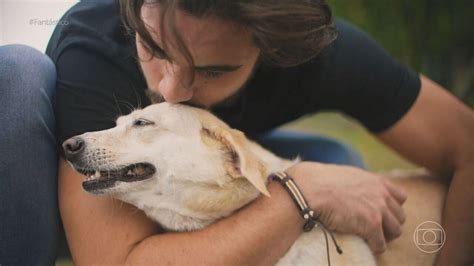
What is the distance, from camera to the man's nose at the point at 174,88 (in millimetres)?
991

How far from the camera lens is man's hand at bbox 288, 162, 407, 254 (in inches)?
42.9

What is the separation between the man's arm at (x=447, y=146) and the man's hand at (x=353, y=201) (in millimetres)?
117

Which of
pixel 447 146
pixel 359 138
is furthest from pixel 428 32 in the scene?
pixel 359 138

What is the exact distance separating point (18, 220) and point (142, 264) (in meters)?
0.24

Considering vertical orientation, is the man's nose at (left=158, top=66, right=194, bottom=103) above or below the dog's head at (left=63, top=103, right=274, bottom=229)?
above

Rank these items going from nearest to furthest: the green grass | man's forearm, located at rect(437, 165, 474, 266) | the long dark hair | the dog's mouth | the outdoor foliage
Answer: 1. the long dark hair
2. the dog's mouth
3. man's forearm, located at rect(437, 165, 474, 266)
4. the outdoor foliage
5. the green grass

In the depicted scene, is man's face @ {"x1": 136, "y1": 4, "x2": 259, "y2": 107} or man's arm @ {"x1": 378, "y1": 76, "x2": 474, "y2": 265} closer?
man's face @ {"x1": 136, "y1": 4, "x2": 259, "y2": 107}

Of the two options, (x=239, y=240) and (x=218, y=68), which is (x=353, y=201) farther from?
(x=218, y=68)

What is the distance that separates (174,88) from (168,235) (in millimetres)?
275

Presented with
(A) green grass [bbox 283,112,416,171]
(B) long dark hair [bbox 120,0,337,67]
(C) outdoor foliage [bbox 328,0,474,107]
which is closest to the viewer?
(B) long dark hair [bbox 120,0,337,67]

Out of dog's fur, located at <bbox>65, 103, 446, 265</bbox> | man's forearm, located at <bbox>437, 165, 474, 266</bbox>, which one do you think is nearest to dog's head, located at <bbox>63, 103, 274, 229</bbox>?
dog's fur, located at <bbox>65, 103, 446, 265</bbox>

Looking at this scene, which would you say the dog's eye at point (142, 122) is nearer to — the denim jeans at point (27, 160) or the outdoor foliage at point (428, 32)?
the denim jeans at point (27, 160)

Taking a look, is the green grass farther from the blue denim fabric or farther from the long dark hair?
the blue denim fabric

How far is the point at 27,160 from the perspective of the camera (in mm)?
1041
